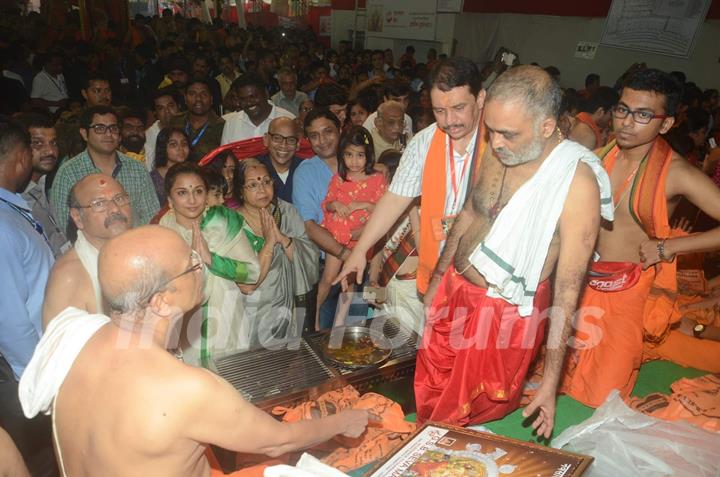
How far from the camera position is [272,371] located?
294cm

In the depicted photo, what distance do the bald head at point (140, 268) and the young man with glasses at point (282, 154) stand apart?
2535mm

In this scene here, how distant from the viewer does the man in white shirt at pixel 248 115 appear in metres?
5.32

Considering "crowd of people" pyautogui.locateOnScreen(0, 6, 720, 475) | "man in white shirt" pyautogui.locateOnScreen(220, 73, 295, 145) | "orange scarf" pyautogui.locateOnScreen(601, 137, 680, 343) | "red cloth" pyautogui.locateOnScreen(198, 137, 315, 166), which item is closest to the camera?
"crowd of people" pyautogui.locateOnScreen(0, 6, 720, 475)

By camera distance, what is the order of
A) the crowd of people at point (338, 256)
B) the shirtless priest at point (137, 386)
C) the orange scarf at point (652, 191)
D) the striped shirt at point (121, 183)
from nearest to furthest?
the shirtless priest at point (137, 386) < the crowd of people at point (338, 256) < the orange scarf at point (652, 191) < the striped shirt at point (121, 183)

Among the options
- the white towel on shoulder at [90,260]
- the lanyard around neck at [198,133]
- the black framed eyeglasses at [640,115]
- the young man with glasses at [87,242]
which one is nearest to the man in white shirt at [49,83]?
the lanyard around neck at [198,133]

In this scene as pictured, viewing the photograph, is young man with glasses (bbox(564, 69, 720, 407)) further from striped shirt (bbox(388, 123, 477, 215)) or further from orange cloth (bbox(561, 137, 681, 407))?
striped shirt (bbox(388, 123, 477, 215))

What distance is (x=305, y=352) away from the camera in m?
3.12

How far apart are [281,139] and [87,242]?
196cm

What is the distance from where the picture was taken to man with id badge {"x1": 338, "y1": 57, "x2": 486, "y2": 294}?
9.91ft


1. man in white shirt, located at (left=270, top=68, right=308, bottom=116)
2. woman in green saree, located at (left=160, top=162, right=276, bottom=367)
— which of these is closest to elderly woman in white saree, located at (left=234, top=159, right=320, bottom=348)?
woman in green saree, located at (left=160, top=162, right=276, bottom=367)

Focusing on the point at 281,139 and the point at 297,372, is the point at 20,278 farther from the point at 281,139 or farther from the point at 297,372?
the point at 281,139

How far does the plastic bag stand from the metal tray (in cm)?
110

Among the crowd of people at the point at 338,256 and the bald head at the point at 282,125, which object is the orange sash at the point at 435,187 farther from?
the bald head at the point at 282,125

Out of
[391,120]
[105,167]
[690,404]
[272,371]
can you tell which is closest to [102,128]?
[105,167]
